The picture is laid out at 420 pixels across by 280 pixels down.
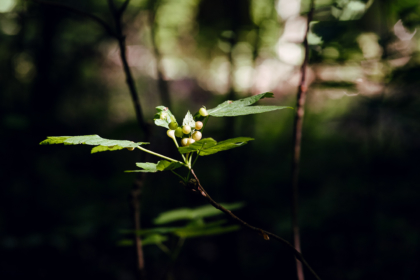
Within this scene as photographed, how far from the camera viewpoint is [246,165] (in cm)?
296

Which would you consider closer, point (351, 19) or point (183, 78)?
point (351, 19)

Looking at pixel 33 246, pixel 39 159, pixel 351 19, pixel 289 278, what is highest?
pixel 351 19

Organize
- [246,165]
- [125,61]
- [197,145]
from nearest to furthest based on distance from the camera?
[197,145] < [125,61] < [246,165]

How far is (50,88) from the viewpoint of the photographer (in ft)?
12.0

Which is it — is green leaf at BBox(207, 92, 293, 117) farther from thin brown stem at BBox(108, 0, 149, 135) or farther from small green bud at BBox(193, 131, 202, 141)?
thin brown stem at BBox(108, 0, 149, 135)

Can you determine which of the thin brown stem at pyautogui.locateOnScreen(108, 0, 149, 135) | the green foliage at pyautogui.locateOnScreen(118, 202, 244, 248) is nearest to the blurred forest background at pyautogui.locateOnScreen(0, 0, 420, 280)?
the green foliage at pyautogui.locateOnScreen(118, 202, 244, 248)

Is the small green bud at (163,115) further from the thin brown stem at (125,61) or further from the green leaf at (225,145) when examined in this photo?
the thin brown stem at (125,61)

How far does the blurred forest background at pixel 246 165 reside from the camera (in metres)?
1.33

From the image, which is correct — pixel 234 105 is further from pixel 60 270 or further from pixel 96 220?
pixel 96 220

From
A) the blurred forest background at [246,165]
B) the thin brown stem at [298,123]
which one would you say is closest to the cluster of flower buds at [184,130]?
the thin brown stem at [298,123]

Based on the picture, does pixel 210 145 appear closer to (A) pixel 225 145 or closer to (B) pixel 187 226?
(A) pixel 225 145

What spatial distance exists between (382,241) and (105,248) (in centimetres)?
226

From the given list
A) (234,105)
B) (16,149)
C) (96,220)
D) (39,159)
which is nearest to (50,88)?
(39,159)

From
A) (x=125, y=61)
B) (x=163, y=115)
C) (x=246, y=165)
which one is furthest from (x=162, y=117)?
(x=246, y=165)
